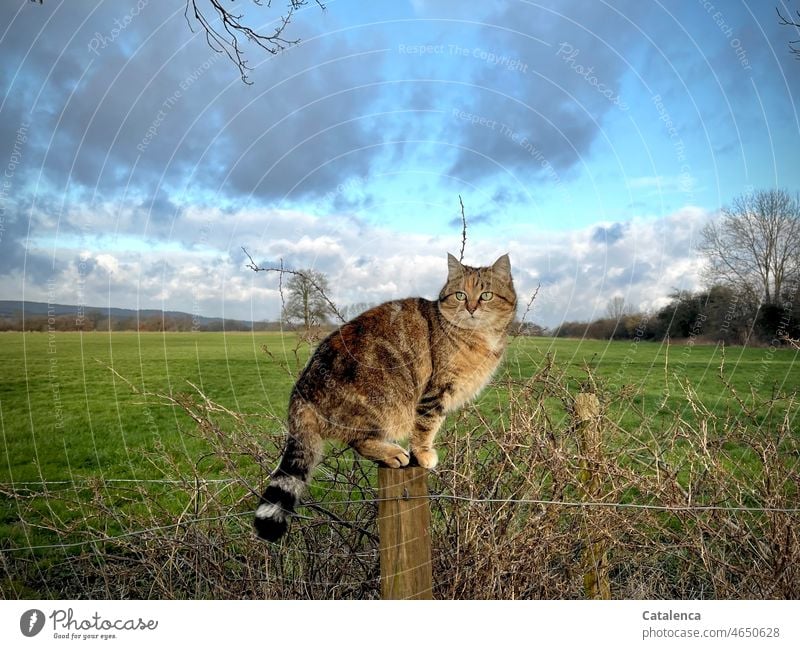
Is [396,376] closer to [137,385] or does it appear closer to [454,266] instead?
[454,266]

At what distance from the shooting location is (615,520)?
3.15m

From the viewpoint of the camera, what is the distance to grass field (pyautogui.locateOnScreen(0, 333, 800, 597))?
321 centimetres

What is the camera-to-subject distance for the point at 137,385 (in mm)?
5750

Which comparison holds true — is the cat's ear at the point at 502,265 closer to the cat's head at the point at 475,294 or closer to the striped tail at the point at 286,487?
the cat's head at the point at 475,294

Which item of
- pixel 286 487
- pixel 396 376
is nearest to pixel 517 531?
pixel 396 376

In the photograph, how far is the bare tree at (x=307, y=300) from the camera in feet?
10.4

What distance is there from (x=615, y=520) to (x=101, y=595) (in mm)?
2908

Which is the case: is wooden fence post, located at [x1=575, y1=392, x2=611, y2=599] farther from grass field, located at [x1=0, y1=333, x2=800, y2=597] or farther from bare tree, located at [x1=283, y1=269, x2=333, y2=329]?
bare tree, located at [x1=283, y1=269, x2=333, y2=329]

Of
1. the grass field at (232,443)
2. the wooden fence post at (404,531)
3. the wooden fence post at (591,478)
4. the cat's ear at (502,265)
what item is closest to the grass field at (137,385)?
the grass field at (232,443)

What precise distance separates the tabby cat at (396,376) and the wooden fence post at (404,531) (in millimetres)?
317

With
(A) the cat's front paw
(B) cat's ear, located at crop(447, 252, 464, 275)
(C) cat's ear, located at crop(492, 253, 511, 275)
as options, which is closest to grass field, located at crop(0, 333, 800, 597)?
(A) the cat's front paw

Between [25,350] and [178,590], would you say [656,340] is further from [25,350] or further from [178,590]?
[25,350]

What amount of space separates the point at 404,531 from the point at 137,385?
161 inches
